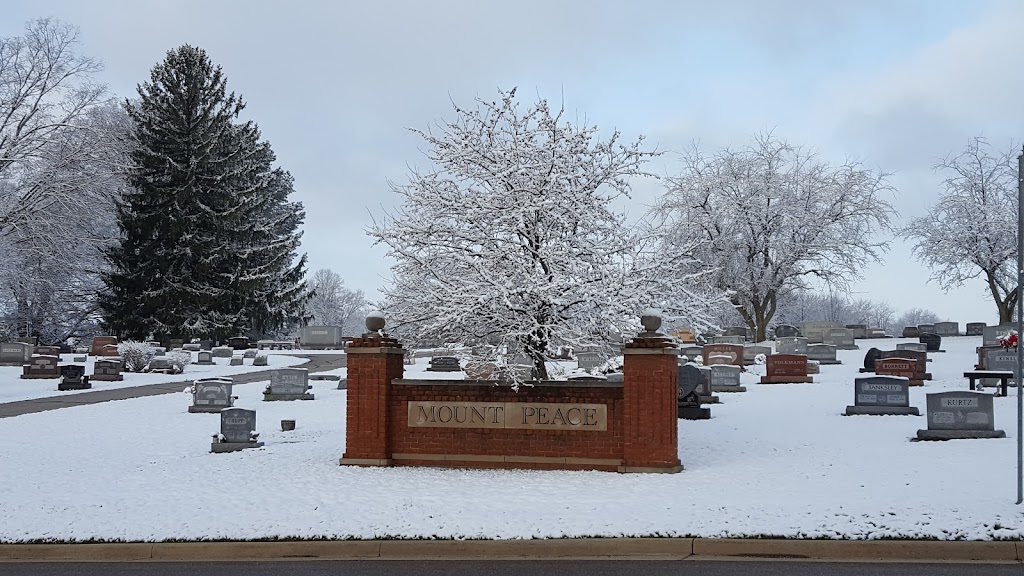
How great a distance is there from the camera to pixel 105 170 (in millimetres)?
41906

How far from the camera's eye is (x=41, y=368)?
32375mm

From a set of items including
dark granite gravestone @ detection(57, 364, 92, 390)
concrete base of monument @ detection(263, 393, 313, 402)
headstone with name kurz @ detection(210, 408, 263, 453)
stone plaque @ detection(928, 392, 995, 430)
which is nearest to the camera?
stone plaque @ detection(928, 392, 995, 430)

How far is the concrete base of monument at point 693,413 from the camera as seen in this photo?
18.5 meters

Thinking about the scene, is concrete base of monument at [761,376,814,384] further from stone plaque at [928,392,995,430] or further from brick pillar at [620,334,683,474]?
brick pillar at [620,334,683,474]

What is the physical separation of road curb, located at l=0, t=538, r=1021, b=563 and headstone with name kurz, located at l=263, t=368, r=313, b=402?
15891 mm

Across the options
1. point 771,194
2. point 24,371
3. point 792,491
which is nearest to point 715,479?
point 792,491

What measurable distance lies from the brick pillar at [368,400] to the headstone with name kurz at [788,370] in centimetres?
1580

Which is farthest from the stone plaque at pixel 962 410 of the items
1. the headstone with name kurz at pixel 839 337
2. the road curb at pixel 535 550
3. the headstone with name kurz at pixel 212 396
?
A: the headstone with name kurz at pixel 839 337

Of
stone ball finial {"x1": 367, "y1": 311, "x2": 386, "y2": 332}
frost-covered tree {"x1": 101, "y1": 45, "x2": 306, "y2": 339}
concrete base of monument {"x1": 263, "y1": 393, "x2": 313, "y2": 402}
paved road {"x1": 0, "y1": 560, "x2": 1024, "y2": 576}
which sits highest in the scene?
frost-covered tree {"x1": 101, "y1": 45, "x2": 306, "y2": 339}

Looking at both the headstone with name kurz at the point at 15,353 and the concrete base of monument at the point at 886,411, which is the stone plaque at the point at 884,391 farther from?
the headstone with name kurz at the point at 15,353

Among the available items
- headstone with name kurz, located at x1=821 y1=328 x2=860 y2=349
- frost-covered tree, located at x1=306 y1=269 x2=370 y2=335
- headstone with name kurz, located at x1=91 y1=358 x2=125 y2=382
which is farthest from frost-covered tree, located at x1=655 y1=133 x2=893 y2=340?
frost-covered tree, located at x1=306 y1=269 x2=370 y2=335

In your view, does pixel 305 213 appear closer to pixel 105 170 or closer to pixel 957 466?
pixel 105 170

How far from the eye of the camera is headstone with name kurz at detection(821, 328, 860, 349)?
4150cm

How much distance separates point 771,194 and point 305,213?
142ft
